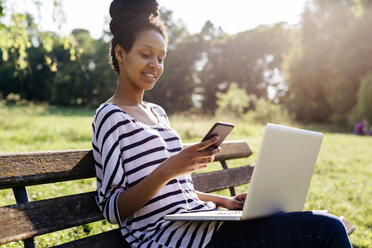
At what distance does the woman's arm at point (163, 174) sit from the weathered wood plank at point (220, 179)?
866mm

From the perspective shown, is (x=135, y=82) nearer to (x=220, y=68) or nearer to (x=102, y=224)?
(x=102, y=224)

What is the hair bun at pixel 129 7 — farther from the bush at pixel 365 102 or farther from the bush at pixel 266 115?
the bush at pixel 365 102

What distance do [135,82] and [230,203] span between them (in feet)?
2.99

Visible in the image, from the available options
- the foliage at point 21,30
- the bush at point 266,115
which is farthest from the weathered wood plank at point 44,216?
the bush at point 266,115

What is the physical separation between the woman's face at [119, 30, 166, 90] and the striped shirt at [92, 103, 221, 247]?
0.85ft

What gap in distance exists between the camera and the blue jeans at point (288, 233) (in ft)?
5.19

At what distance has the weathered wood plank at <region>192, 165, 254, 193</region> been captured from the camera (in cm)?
256

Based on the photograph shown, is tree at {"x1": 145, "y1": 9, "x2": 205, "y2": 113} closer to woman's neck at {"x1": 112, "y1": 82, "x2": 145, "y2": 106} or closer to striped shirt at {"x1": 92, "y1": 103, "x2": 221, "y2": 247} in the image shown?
woman's neck at {"x1": 112, "y1": 82, "x2": 145, "y2": 106}

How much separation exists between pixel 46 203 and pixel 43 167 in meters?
0.17

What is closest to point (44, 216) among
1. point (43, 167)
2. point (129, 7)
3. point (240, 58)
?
point (43, 167)

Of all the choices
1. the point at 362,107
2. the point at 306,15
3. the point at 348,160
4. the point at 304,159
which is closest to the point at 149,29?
the point at 304,159

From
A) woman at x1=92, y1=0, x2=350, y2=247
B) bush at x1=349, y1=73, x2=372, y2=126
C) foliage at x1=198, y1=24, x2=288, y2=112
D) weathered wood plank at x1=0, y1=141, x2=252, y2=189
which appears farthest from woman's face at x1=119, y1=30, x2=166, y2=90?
foliage at x1=198, y1=24, x2=288, y2=112

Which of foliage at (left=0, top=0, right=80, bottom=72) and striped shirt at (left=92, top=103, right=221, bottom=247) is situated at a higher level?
foliage at (left=0, top=0, right=80, bottom=72)

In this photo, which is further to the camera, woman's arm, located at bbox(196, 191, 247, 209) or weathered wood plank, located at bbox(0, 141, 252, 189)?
woman's arm, located at bbox(196, 191, 247, 209)
